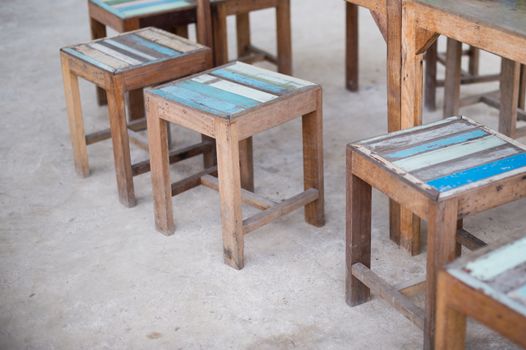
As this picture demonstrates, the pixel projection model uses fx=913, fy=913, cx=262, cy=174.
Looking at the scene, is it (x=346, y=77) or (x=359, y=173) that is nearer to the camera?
(x=359, y=173)

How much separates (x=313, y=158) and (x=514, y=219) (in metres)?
Answer: 0.78

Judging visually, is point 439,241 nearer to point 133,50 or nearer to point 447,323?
point 447,323

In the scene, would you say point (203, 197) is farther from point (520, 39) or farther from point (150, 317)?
point (520, 39)

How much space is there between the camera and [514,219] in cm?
333

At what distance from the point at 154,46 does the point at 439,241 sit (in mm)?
1644

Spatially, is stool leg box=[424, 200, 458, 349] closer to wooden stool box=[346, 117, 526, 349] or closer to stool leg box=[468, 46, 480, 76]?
wooden stool box=[346, 117, 526, 349]

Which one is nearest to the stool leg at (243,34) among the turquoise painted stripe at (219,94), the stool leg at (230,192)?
the turquoise painted stripe at (219,94)

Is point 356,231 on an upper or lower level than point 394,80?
lower

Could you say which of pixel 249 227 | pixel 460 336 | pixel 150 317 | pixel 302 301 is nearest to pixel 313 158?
pixel 249 227

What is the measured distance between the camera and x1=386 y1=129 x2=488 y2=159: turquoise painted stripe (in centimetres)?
254

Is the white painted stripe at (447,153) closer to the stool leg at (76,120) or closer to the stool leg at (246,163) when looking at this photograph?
the stool leg at (246,163)

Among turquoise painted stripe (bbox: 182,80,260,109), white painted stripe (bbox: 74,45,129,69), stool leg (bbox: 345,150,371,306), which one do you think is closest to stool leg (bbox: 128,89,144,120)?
white painted stripe (bbox: 74,45,129,69)

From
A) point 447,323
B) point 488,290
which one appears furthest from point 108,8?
point 488,290

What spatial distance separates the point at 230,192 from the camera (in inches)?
116
